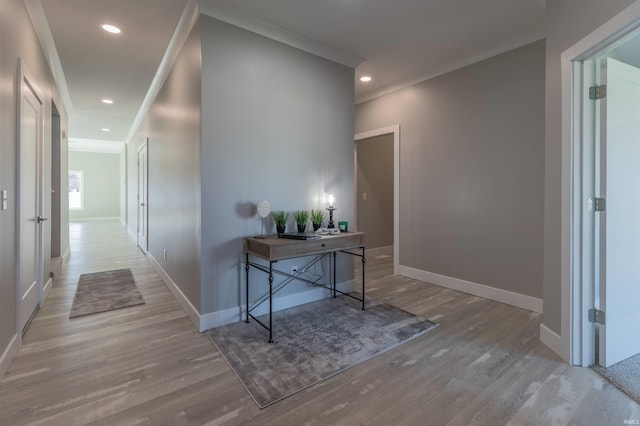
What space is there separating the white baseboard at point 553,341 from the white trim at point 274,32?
3.17 m

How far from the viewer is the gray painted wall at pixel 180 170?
107 inches

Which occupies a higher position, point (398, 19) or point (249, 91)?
point (398, 19)

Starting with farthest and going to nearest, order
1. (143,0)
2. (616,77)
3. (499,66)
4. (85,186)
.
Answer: (85,186) → (499,66) → (143,0) → (616,77)

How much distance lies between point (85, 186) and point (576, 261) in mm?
14548

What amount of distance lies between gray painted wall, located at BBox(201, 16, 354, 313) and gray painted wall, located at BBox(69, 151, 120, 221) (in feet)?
39.6

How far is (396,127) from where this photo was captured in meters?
4.33

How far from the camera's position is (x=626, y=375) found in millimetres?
1923

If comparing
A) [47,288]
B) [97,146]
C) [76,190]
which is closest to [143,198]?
[47,288]

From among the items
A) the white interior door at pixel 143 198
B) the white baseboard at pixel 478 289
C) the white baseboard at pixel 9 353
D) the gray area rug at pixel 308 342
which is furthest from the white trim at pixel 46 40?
the white baseboard at pixel 478 289

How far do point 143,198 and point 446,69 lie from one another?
5.33m

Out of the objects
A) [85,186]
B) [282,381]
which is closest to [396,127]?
[282,381]

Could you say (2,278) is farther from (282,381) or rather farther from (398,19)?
(398,19)

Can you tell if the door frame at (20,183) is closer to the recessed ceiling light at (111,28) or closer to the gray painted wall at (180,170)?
the recessed ceiling light at (111,28)

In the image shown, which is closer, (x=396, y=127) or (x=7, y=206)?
(x=7, y=206)
